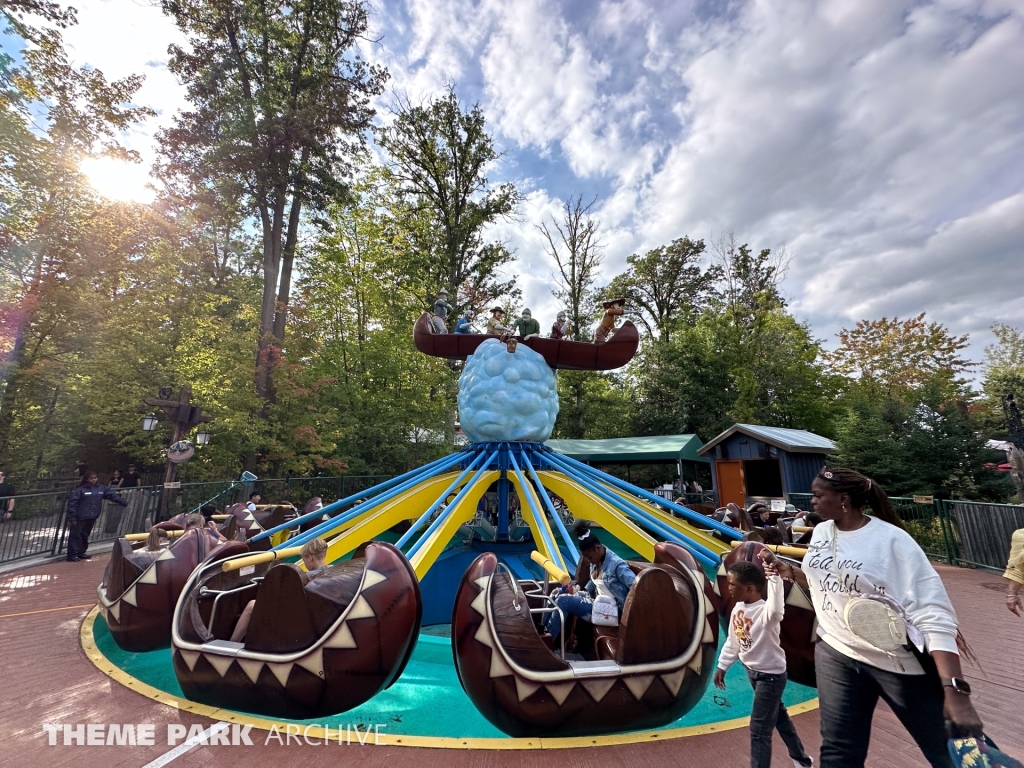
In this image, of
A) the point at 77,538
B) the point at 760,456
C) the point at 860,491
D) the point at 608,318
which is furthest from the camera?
the point at 760,456

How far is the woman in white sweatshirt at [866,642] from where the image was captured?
177cm

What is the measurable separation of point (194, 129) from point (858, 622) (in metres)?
20.0

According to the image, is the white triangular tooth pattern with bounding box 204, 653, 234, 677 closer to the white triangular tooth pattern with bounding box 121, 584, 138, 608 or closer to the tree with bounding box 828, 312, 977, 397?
the white triangular tooth pattern with bounding box 121, 584, 138, 608

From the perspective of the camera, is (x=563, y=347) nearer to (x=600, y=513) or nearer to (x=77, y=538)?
(x=600, y=513)

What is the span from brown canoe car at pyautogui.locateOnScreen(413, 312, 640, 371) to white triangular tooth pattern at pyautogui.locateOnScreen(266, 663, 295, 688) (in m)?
4.80

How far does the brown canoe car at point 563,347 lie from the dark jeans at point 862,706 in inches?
200

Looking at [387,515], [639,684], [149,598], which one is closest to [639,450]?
[387,515]

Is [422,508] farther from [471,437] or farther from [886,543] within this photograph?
[886,543]

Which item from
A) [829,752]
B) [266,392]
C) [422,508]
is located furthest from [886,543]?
[266,392]

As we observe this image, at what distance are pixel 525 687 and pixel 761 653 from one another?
4.36ft

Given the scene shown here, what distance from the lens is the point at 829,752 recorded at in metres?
2.01

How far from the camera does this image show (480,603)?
2971mm

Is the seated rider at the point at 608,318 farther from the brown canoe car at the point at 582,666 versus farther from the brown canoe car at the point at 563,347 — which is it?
the brown canoe car at the point at 582,666

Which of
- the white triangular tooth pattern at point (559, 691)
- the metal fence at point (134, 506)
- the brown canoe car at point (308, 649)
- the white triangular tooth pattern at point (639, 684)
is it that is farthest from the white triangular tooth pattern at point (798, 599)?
the metal fence at point (134, 506)
